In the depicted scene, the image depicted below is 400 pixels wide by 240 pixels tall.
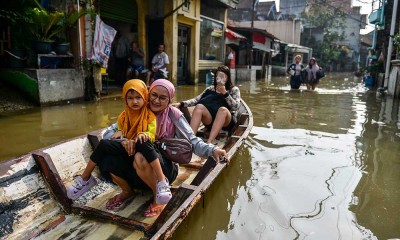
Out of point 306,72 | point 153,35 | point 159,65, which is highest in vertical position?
point 153,35

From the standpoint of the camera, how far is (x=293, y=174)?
4020mm

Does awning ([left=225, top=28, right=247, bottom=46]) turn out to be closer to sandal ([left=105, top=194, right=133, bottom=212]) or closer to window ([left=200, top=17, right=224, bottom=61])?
window ([left=200, top=17, right=224, bottom=61])

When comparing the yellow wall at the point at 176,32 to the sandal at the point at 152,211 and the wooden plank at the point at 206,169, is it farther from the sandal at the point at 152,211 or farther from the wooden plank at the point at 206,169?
the sandal at the point at 152,211

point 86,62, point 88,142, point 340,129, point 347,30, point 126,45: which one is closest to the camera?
point 88,142

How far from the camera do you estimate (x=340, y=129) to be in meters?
6.57

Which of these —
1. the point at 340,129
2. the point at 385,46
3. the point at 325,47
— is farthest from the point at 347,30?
the point at 340,129

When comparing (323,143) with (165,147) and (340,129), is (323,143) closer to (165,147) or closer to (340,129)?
(340,129)

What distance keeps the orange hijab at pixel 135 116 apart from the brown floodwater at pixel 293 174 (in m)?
0.85

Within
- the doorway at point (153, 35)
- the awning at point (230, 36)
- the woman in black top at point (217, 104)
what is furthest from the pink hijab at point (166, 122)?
the awning at point (230, 36)

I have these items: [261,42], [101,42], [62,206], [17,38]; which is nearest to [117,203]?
[62,206]

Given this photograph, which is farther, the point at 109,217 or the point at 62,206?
the point at 62,206

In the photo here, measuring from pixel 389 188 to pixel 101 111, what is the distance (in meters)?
5.83

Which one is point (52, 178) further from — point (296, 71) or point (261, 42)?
point (261, 42)

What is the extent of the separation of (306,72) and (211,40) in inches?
216
